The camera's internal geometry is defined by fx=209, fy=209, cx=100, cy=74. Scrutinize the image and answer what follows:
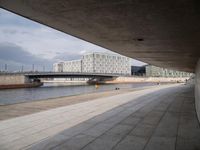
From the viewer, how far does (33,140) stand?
6648 millimetres

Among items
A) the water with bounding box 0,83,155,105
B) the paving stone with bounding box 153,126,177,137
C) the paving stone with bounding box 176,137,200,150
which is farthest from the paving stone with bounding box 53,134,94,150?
the water with bounding box 0,83,155,105

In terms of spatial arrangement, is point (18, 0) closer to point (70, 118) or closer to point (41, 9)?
point (41, 9)

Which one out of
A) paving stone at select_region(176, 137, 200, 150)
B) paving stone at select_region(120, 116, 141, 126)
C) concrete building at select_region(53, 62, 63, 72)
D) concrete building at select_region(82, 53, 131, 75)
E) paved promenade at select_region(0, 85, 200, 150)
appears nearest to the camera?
paving stone at select_region(176, 137, 200, 150)

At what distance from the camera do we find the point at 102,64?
14088 centimetres

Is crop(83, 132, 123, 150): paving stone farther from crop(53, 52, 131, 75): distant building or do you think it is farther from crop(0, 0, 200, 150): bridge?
crop(53, 52, 131, 75): distant building

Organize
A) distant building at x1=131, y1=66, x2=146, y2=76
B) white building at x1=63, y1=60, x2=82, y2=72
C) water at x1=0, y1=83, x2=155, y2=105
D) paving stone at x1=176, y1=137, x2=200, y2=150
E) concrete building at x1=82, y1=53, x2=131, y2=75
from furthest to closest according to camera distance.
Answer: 1. distant building at x1=131, y1=66, x2=146, y2=76
2. white building at x1=63, y1=60, x2=82, y2=72
3. concrete building at x1=82, y1=53, x2=131, y2=75
4. water at x1=0, y1=83, x2=155, y2=105
5. paving stone at x1=176, y1=137, x2=200, y2=150

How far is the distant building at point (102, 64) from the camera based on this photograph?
138 meters

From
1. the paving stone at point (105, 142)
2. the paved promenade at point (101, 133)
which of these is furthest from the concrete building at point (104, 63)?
the paving stone at point (105, 142)

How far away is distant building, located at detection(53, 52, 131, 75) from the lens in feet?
452

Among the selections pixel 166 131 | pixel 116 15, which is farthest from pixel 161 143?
pixel 116 15

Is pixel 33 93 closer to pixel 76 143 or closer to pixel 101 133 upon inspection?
pixel 101 133

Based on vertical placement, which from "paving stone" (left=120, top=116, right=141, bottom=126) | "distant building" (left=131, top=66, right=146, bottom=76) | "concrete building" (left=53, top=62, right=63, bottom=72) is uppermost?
"concrete building" (left=53, top=62, right=63, bottom=72)

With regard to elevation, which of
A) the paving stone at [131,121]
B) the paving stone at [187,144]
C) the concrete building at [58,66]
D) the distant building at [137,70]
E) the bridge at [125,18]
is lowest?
the paving stone at [187,144]

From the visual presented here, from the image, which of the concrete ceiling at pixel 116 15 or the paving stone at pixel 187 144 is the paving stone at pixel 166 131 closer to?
the paving stone at pixel 187 144
